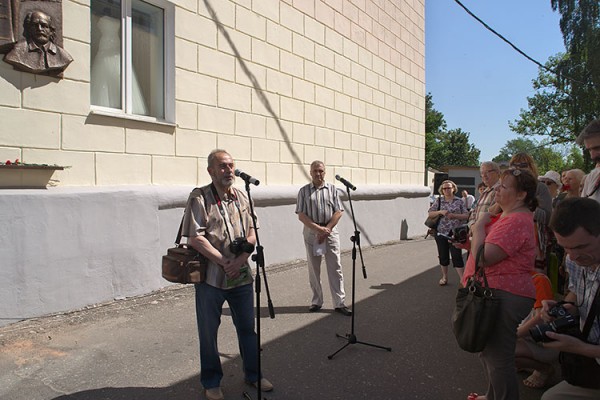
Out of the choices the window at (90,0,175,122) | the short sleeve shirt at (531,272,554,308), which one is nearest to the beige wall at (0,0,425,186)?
the window at (90,0,175,122)

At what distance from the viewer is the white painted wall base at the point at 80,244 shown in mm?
4867

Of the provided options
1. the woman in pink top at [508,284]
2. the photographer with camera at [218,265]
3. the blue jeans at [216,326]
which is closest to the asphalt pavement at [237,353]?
the blue jeans at [216,326]

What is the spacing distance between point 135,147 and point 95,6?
187cm

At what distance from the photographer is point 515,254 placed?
2.89m

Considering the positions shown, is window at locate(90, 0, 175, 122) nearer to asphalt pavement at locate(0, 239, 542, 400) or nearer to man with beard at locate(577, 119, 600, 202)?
asphalt pavement at locate(0, 239, 542, 400)

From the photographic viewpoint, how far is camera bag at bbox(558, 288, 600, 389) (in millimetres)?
2225

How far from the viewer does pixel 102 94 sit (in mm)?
6062

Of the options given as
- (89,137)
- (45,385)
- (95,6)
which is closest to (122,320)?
(45,385)

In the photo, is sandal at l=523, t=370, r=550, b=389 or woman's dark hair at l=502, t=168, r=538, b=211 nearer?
woman's dark hair at l=502, t=168, r=538, b=211

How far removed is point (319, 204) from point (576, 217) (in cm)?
374

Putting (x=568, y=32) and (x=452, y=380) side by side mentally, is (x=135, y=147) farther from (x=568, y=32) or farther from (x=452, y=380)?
(x=568, y=32)

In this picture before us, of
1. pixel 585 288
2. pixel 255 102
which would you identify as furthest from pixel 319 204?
pixel 585 288

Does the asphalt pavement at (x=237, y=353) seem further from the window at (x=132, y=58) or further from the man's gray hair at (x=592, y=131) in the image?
the window at (x=132, y=58)

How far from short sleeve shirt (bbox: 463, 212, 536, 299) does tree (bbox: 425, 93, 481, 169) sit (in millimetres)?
63510
